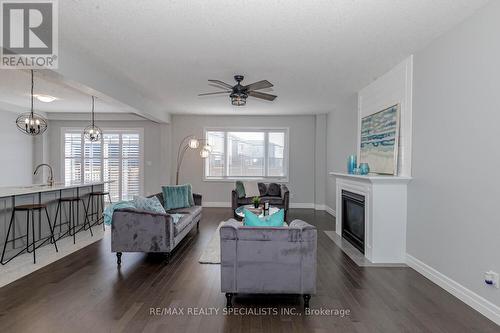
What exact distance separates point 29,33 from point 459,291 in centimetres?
534

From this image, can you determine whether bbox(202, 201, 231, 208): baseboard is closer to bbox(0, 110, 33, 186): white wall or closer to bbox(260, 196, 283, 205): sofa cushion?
bbox(260, 196, 283, 205): sofa cushion

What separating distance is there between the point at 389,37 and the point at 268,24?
1446 millimetres

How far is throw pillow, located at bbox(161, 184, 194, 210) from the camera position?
5438 millimetres

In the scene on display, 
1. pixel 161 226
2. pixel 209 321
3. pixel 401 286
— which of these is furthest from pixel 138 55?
pixel 401 286

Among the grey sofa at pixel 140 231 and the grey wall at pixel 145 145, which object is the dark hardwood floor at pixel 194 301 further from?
the grey wall at pixel 145 145

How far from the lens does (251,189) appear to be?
7.37m

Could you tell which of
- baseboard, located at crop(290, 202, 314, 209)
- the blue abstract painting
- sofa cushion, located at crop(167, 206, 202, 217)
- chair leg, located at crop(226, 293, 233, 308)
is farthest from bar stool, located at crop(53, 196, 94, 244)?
baseboard, located at crop(290, 202, 314, 209)

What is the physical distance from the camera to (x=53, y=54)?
3395 millimetres

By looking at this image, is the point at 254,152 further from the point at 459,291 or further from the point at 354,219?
the point at 459,291

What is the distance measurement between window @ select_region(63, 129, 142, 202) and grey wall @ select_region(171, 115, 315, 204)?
1.23 metres

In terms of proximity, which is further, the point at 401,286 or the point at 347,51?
the point at 347,51

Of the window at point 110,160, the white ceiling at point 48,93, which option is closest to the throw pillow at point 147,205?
the white ceiling at point 48,93

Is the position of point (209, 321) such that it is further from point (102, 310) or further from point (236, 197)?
point (236, 197)

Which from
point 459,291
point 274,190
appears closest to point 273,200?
point 274,190
